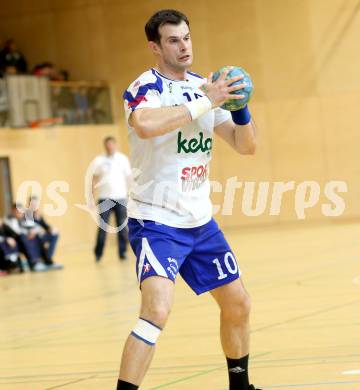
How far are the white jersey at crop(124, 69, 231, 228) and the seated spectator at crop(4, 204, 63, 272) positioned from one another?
12.0 m

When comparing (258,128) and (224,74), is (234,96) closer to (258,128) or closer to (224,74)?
(224,74)

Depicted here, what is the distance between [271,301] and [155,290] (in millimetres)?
5307

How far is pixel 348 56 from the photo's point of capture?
79.4 feet

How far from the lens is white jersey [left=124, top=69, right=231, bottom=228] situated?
5023 millimetres

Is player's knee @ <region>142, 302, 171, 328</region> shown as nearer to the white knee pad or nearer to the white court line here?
the white knee pad

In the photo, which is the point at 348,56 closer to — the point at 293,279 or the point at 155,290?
the point at 293,279

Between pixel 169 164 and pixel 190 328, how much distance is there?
12.3ft

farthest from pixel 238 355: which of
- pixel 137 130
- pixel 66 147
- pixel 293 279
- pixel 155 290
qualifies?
pixel 66 147

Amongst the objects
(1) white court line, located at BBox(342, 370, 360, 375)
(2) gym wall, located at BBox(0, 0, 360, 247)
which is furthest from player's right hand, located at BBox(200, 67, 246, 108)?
(2) gym wall, located at BBox(0, 0, 360, 247)

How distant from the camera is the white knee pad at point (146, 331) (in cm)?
467

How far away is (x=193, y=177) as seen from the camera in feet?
16.9

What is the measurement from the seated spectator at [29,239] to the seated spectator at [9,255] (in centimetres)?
14

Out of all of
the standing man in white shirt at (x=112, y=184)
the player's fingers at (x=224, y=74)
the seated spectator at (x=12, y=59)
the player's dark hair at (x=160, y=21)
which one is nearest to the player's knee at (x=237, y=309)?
the player's fingers at (x=224, y=74)

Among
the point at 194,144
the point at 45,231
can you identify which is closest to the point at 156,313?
the point at 194,144
